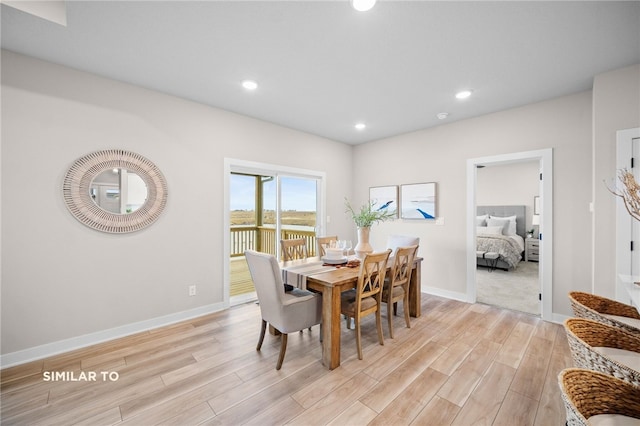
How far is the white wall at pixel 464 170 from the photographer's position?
304cm

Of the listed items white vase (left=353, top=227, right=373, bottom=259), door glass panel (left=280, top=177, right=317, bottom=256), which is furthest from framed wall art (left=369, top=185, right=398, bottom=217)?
white vase (left=353, top=227, right=373, bottom=259)

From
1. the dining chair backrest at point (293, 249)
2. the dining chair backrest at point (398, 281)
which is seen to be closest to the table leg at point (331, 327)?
the dining chair backrest at point (398, 281)

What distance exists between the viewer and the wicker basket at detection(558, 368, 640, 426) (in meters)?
0.99

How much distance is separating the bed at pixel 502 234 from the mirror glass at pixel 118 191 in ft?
Answer: 20.6

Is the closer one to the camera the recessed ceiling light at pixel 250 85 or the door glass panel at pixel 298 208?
the recessed ceiling light at pixel 250 85

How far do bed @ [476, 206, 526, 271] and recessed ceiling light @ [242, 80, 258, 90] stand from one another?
18.0ft

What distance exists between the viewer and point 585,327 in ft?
4.65

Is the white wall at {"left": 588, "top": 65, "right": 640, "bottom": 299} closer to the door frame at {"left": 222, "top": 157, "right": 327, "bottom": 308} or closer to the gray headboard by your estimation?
the door frame at {"left": 222, "top": 157, "right": 327, "bottom": 308}

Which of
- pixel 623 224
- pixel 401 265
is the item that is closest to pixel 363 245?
pixel 401 265

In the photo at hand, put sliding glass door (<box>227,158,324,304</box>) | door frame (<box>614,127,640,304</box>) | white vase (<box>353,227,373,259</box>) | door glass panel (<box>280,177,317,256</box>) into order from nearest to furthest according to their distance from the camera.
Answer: door frame (<box>614,127,640,304</box>) → white vase (<box>353,227,373,259</box>) → sliding glass door (<box>227,158,324,304</box>) → door glass panel (<box>280,177,317,256</box>)

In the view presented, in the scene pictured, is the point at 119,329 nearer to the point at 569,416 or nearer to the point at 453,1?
the point at 569,416

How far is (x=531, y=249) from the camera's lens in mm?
6555

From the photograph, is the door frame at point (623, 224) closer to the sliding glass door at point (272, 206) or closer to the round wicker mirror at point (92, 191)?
the sliding glass door at point (272, 206)

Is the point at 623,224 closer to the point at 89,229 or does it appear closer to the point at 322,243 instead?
the point at 322,243
